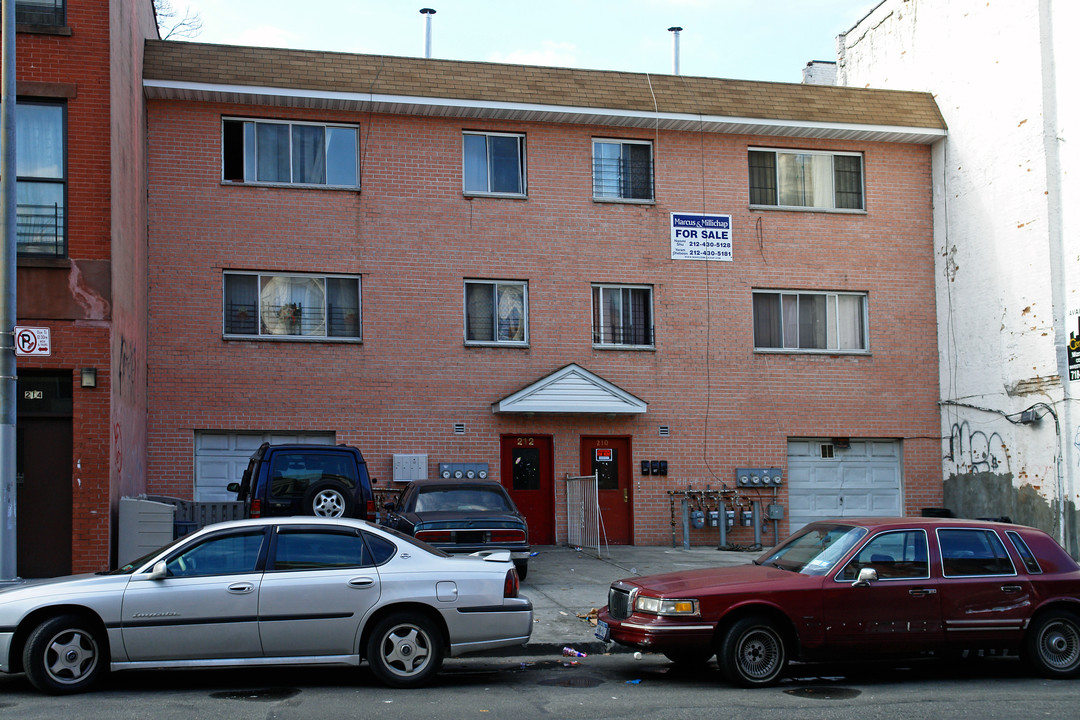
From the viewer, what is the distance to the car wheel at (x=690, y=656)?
8.95m

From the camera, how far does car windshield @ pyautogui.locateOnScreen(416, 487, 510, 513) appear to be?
14.6 m

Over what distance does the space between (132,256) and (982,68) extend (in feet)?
52.4

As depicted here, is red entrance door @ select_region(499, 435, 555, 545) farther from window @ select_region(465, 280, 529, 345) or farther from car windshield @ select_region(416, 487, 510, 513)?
car windshield @ select_region(416, 487, 510, 513)

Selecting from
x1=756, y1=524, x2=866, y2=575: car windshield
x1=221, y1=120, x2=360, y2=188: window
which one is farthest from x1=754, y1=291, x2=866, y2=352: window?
x1=756, y1=524, x2=866, y2=575: car windshield

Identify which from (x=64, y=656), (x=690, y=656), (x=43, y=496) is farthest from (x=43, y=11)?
(x=690, y=656)

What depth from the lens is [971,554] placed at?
952 centimetres

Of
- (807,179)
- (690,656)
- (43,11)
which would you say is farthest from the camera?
(807,179)

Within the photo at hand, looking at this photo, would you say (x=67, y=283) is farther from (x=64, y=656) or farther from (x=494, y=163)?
(x=494, y=163)

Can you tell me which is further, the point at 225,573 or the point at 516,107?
the point at 516,107

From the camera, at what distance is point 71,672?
27.4 feet

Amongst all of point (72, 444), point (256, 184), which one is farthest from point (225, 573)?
point (256, 184)

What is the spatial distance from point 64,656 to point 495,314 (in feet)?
39.6

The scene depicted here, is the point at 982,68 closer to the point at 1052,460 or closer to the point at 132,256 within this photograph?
the point at 1052,460

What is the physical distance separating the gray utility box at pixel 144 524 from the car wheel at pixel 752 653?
28.0 ft
